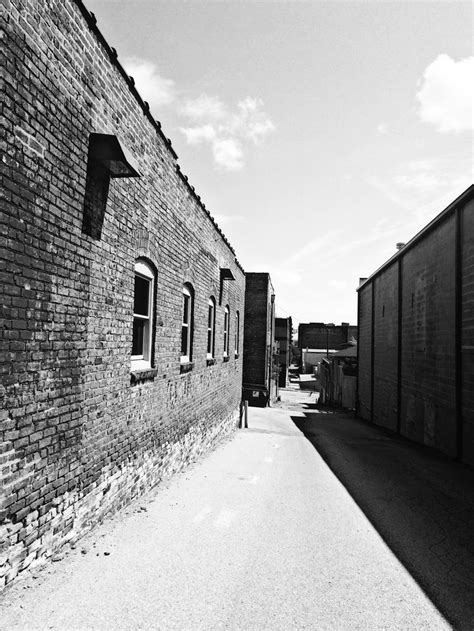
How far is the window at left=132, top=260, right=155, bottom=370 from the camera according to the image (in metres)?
5.82

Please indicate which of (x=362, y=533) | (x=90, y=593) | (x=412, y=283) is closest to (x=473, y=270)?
(x=412, y=283)

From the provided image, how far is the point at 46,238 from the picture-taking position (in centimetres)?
348

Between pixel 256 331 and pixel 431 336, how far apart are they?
595 inches

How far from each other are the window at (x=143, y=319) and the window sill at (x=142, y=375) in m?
0.13

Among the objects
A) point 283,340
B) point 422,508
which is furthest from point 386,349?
point 283,340

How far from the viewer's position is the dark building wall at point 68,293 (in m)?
3.11

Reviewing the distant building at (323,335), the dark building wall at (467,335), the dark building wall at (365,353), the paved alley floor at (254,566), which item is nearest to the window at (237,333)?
the dark building wall at (365,353)

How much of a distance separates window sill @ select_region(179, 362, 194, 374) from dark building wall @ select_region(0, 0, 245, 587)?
3.56 ft

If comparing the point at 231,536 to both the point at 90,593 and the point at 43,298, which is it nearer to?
the point at 90,593

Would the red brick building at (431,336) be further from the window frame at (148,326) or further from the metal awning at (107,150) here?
the metal awning at (107,150)

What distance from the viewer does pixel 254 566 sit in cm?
399

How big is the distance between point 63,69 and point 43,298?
6.91ft

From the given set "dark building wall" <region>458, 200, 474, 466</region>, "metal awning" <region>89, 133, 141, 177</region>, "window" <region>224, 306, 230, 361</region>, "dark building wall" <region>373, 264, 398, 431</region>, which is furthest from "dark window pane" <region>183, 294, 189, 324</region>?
"dark building wall" <region>373, 264, 398, 431</region>

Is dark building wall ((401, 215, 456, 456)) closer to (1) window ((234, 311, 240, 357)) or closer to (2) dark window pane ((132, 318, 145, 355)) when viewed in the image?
(1) window ((234, 311, 240, 357))
